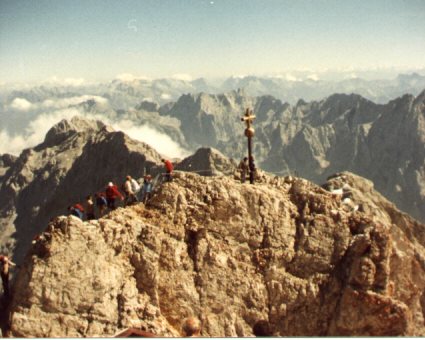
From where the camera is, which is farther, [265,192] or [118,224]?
[265,192]

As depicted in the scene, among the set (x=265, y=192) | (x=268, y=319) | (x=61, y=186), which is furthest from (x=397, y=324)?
(x=61, y=186)

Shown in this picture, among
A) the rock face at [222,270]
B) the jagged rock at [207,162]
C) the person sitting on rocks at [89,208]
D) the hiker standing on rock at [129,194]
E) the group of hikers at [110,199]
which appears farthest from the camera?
the jagged rock at [207,162]

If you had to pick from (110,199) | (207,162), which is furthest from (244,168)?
(207,162)

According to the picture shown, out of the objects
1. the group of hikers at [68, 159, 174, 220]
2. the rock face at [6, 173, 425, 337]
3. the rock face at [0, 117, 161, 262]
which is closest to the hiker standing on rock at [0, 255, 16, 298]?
the rock face at [6, 173, 425, 337]

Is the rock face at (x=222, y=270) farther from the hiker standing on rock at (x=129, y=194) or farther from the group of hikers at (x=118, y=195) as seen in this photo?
the hiker standing on rock at (x=129, y=194)

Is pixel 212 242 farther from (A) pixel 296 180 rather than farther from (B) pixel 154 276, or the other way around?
(A) pixel 296 180

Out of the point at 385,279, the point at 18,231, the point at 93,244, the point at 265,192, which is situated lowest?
the point at 18,231

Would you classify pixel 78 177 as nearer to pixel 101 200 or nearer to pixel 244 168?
pixel 101 200

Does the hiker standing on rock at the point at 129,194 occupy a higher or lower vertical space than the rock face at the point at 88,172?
higher

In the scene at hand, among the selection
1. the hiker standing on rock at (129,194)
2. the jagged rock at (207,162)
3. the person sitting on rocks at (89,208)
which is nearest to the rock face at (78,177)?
the jagged rock at (207,162)
